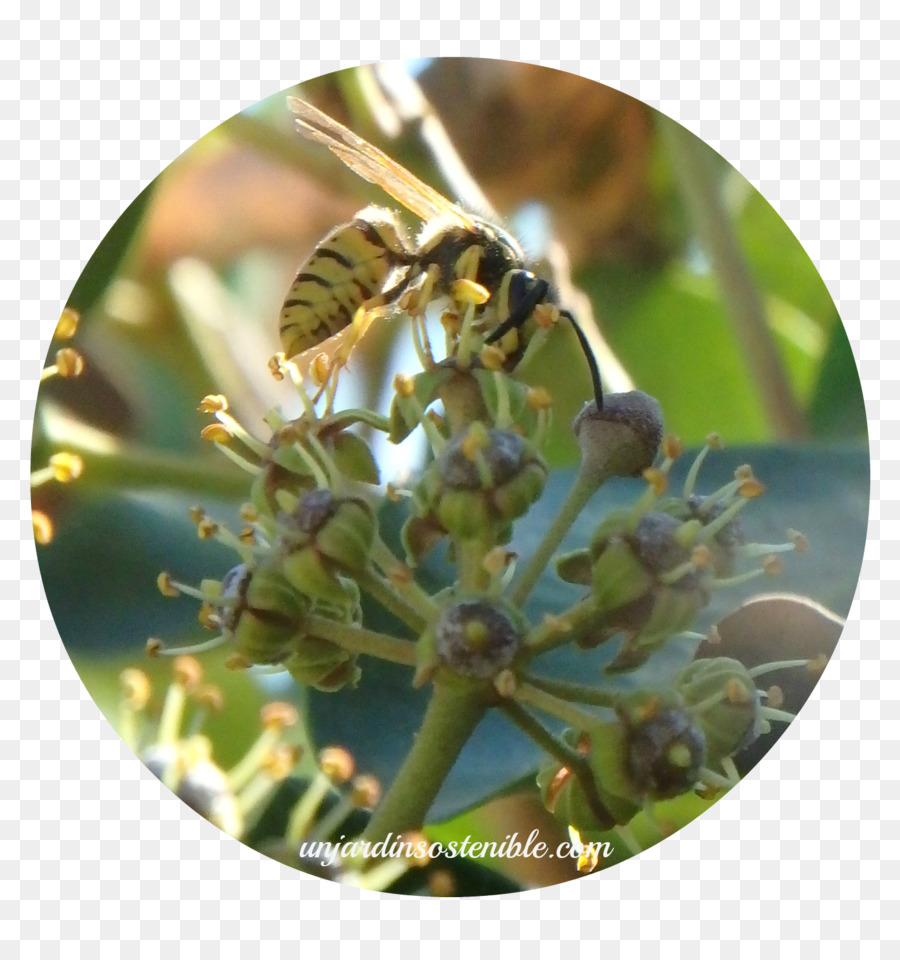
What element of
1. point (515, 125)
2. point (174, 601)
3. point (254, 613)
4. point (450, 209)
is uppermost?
point (515, 125)

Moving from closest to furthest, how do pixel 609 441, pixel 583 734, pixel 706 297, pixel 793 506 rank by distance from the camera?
pixel 583 734
pixel 609 441
pixel 793 506
pixel 706 297

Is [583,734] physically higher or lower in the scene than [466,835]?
higher

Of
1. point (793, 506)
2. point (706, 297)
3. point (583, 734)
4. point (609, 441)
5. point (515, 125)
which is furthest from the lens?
point (706, 297)

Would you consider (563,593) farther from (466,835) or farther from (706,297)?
(706,297)

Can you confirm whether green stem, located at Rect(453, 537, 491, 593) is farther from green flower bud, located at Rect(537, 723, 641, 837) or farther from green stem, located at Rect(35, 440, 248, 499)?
green stem, located at Rect(35, 440, 248, 499)

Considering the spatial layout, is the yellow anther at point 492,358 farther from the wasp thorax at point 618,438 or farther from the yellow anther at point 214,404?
the yellow anther at point 214,404

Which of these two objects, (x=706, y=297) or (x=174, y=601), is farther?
(x=706, y=297)

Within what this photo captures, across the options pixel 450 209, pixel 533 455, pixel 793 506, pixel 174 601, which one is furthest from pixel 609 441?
pixel 174 601
